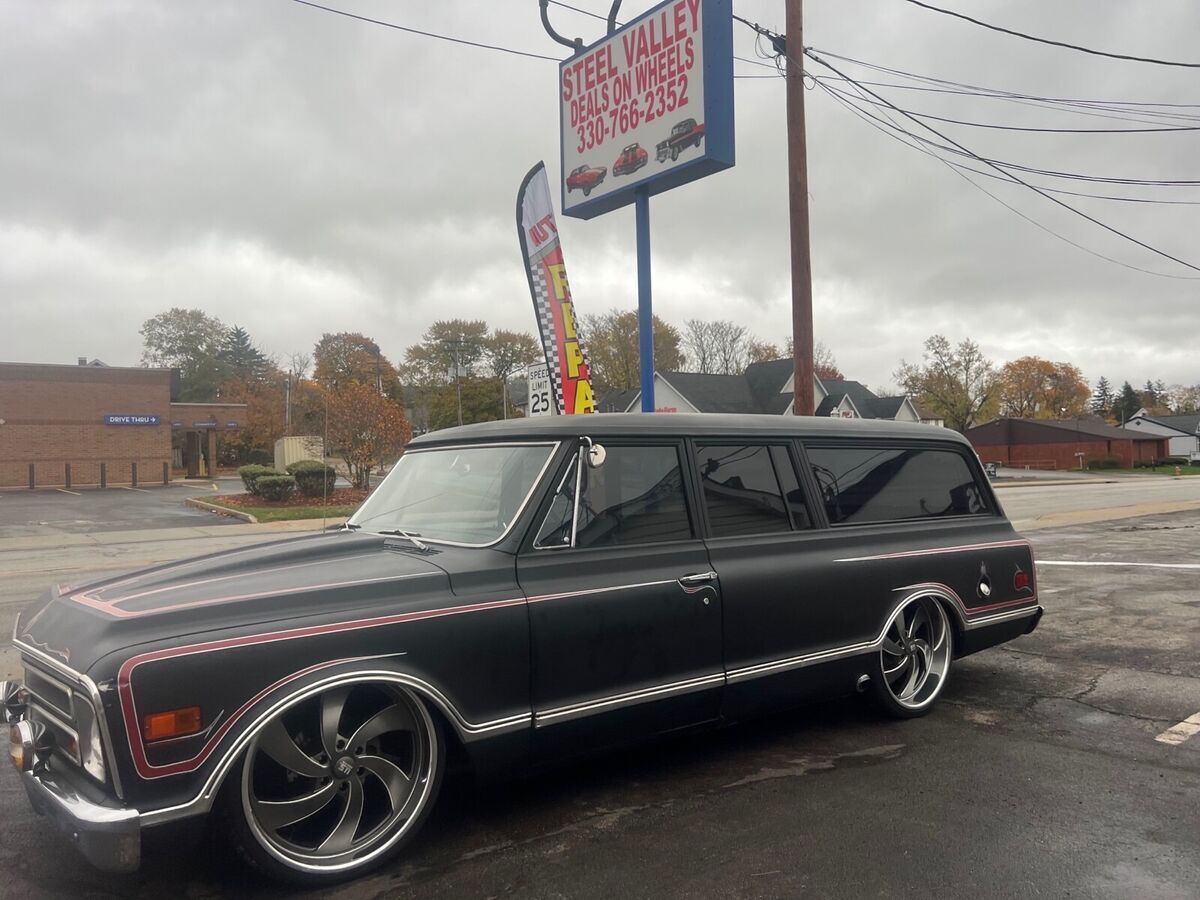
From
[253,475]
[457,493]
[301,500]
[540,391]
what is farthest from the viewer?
[253,475]

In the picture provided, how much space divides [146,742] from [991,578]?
4.77m

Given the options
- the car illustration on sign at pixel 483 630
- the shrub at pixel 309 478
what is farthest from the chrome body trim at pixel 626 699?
the shrub at pixel 309 478

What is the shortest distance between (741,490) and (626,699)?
50.9 inches

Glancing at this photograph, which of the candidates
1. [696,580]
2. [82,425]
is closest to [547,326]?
[696,580]

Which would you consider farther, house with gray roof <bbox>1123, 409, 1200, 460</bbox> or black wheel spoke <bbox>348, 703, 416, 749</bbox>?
house with gray roof <bbox>1123, 409, 1200, 460</bbox>

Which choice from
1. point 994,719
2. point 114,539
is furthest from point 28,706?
Answer: point 114,539

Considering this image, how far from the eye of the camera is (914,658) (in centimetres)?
Result: 532

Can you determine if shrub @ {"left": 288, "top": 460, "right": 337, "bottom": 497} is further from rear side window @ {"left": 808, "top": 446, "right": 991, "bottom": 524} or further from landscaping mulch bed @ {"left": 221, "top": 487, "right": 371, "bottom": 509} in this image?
rear side window @ {"left": 808, "top": 446, "right": 991, "bottom": 524}

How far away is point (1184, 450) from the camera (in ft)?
313

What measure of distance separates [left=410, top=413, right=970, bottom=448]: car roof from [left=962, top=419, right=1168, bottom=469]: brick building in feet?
239

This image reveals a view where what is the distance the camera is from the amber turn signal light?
9.18 feet

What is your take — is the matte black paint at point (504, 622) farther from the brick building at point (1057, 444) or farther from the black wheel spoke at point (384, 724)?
the brick building at point (1057, 444)

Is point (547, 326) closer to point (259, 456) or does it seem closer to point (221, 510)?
point (221, 510)

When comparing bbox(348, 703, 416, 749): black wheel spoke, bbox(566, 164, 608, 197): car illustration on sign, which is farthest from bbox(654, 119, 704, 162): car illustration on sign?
bbox(348, 703, 416, 749): black wheel spoke
